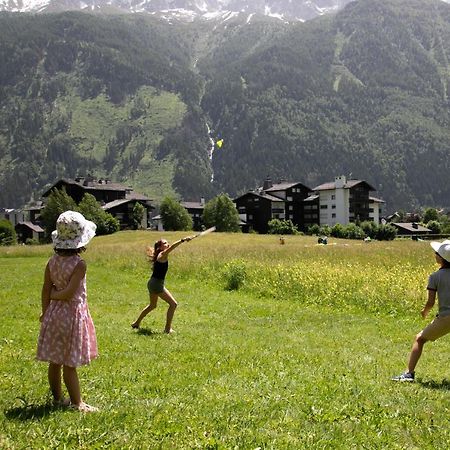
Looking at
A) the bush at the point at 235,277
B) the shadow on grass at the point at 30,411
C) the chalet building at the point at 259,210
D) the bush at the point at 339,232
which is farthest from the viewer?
the chalet building at the point at 259,210

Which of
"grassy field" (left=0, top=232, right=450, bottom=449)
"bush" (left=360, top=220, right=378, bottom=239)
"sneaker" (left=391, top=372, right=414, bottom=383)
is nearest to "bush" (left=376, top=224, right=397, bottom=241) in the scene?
"bush" (left=360, top=220, right=378, bottom=239)

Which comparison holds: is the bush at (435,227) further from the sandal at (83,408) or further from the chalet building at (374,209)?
the sandal at (83,408)

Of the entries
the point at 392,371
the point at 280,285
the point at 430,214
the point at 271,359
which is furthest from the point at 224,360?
the point at 430,214

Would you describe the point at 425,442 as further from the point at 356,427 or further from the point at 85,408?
the point at 85,408

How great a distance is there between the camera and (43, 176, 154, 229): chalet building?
123 m

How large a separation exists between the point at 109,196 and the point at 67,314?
128 m

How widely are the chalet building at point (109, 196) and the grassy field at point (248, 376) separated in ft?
341

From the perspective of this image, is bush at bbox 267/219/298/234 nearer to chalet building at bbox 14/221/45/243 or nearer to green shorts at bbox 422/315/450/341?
chalet building at bbox 14/221/45/243

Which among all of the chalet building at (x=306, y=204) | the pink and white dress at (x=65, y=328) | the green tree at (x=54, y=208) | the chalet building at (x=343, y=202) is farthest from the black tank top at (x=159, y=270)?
the chalet building at (x=343, y=202)

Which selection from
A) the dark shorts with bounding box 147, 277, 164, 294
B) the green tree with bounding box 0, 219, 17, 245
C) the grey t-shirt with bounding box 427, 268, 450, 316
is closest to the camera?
the grey t-shirt with bounding box 427, 268, 450, 316

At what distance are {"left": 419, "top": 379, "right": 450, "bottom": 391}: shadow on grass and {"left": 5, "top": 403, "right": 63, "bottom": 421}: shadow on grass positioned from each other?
5.36m

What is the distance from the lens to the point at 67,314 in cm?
674

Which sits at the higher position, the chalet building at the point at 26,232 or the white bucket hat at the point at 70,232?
the white bucket hat at the point at 70,232

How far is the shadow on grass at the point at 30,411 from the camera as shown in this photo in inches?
252
